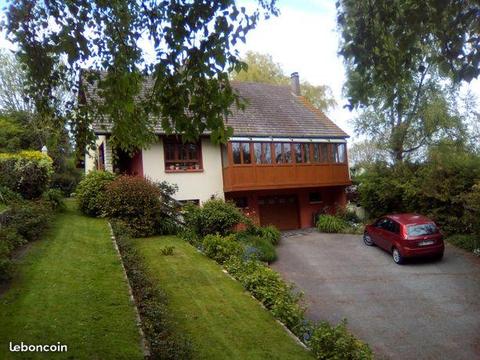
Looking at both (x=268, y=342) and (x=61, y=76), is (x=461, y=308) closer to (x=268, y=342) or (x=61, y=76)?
(x=268, y=342)

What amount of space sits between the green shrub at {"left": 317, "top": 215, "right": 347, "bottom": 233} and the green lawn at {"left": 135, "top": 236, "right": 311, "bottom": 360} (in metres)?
10.6

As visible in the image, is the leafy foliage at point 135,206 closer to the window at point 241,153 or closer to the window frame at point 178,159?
the window frame at point 178,159

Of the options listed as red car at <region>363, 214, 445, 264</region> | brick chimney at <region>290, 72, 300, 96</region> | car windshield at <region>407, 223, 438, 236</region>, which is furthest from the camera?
brick chimney at <region>290, 72, 300, 96</region>

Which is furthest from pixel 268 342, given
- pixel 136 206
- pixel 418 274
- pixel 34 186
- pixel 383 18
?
pixel 34 186

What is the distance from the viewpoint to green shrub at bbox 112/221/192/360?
645 centimetres

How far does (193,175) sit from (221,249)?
8.36 m

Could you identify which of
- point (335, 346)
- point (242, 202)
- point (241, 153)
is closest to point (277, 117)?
point (241, 153)

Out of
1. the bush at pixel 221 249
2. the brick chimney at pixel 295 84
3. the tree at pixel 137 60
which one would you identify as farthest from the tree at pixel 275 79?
the tree at pixel 137 60

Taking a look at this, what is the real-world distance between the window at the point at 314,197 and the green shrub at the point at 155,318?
604 inches

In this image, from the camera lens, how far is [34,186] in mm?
17750

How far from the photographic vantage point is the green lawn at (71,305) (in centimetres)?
611

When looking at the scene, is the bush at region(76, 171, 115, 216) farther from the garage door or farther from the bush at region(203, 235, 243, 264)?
the garage door

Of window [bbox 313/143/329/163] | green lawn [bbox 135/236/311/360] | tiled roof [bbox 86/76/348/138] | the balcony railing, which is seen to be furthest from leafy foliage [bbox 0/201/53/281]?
window [bbox 313/143/329/163]

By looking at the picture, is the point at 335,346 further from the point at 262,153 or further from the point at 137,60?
the point at 262,153
